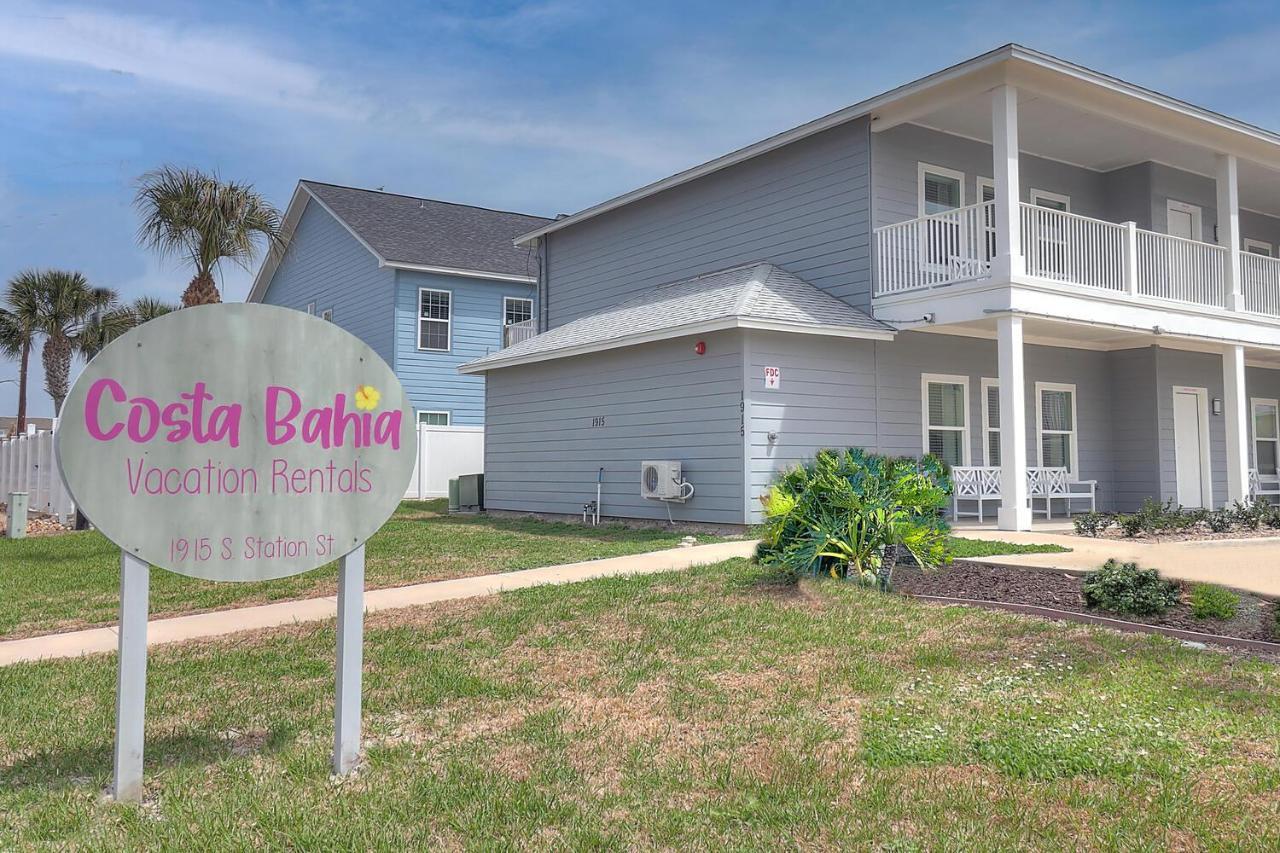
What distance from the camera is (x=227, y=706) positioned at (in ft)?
16.5

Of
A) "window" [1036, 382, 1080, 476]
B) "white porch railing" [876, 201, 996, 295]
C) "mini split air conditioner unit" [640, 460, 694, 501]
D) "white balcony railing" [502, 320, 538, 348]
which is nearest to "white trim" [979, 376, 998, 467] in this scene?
"window" [1036, 382, 1080, 476]

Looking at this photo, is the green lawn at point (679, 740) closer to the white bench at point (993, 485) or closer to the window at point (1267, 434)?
the white bench at point (993, 485)

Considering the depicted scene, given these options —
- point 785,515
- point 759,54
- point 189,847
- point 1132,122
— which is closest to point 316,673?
point 189,847

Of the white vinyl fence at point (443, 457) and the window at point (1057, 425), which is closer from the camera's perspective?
the window at point (1057, 425)

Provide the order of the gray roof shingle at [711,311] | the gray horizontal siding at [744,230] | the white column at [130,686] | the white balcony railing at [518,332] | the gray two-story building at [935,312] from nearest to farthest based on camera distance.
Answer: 1. the white column at [130,686]
2. the gray two-story building at [935,312]
3. the gray roof shingle at [711,311]
4. the gray horizontal siding at [744,230]
5. the white balcony railing at [518,332]

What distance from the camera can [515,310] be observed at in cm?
2738

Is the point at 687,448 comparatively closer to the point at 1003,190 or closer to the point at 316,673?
the point at 1003,190

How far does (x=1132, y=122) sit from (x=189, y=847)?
1591cm

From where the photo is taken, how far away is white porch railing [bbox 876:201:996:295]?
14.2 meters

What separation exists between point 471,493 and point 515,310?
29.1ft

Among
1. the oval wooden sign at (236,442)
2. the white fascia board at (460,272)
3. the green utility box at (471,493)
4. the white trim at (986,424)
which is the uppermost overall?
the white fascia board at (460,272)

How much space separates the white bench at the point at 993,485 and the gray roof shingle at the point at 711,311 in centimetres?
252

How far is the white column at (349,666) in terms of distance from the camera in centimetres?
406

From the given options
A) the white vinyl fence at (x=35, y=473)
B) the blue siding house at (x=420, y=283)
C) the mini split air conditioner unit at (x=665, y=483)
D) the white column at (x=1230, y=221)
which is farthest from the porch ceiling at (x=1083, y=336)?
the white vinyl fence at (x=35, y=473)
